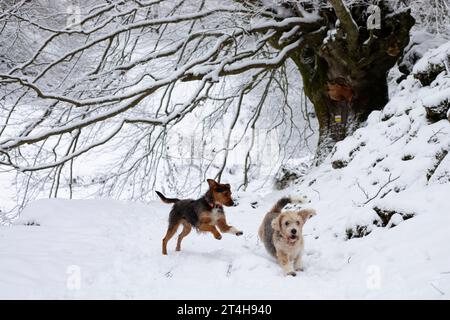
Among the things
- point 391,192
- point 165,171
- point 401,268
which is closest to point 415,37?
point 391,192

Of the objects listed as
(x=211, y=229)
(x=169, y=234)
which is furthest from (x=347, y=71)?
(x=169, y=234)

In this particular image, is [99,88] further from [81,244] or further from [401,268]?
[401,268]

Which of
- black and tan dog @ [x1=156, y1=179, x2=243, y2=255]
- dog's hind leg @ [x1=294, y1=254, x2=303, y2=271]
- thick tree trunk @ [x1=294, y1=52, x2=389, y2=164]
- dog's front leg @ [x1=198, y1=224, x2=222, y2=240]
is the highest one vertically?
thick tree trunk @ [x1=294, y1=52, x2=389, y2=164]

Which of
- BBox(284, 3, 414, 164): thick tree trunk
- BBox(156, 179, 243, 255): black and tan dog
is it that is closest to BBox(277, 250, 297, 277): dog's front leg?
BBox(156, 179, 243, 255): black and tan dog

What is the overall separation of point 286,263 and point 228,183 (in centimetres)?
290

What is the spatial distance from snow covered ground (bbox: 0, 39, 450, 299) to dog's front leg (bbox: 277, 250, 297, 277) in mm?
120

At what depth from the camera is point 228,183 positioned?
24.5ft

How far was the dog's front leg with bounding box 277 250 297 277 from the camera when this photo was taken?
4.64 meters

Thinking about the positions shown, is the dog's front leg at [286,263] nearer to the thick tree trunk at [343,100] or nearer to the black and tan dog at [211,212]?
the black and tan dog at [211,212]

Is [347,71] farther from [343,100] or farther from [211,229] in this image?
[211,229]

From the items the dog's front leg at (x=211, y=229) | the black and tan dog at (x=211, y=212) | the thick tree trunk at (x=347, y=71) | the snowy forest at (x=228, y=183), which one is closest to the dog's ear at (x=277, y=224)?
the snowy forest at (x=228, y=183)

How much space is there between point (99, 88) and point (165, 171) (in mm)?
2666

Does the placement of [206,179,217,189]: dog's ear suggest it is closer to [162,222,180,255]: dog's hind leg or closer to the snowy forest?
the snowy forest

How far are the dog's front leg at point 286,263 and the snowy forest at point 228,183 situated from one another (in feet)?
0.08
